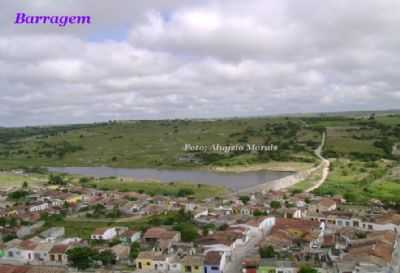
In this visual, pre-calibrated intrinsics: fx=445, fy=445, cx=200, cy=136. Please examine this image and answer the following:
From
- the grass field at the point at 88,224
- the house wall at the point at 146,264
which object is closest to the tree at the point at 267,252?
the house wall at the point at 146,264

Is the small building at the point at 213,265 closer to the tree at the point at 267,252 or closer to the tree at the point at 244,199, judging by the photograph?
the tree at the point at 267,252

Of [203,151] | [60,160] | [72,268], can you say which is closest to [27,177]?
[60,160]

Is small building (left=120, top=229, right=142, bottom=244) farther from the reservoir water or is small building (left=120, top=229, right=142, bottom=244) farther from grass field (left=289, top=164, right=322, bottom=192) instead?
the reservoir water

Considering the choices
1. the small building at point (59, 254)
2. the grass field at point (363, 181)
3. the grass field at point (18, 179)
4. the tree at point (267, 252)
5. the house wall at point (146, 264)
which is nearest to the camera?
the tree at point (267, 252)

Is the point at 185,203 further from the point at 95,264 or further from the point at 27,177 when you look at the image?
the point at 27,177

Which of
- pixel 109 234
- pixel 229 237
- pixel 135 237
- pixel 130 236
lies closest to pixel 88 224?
pixel 109 234

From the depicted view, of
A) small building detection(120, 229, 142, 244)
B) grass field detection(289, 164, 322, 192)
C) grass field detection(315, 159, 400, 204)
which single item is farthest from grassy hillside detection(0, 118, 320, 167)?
small building detection(120, 229, 142, 244)
